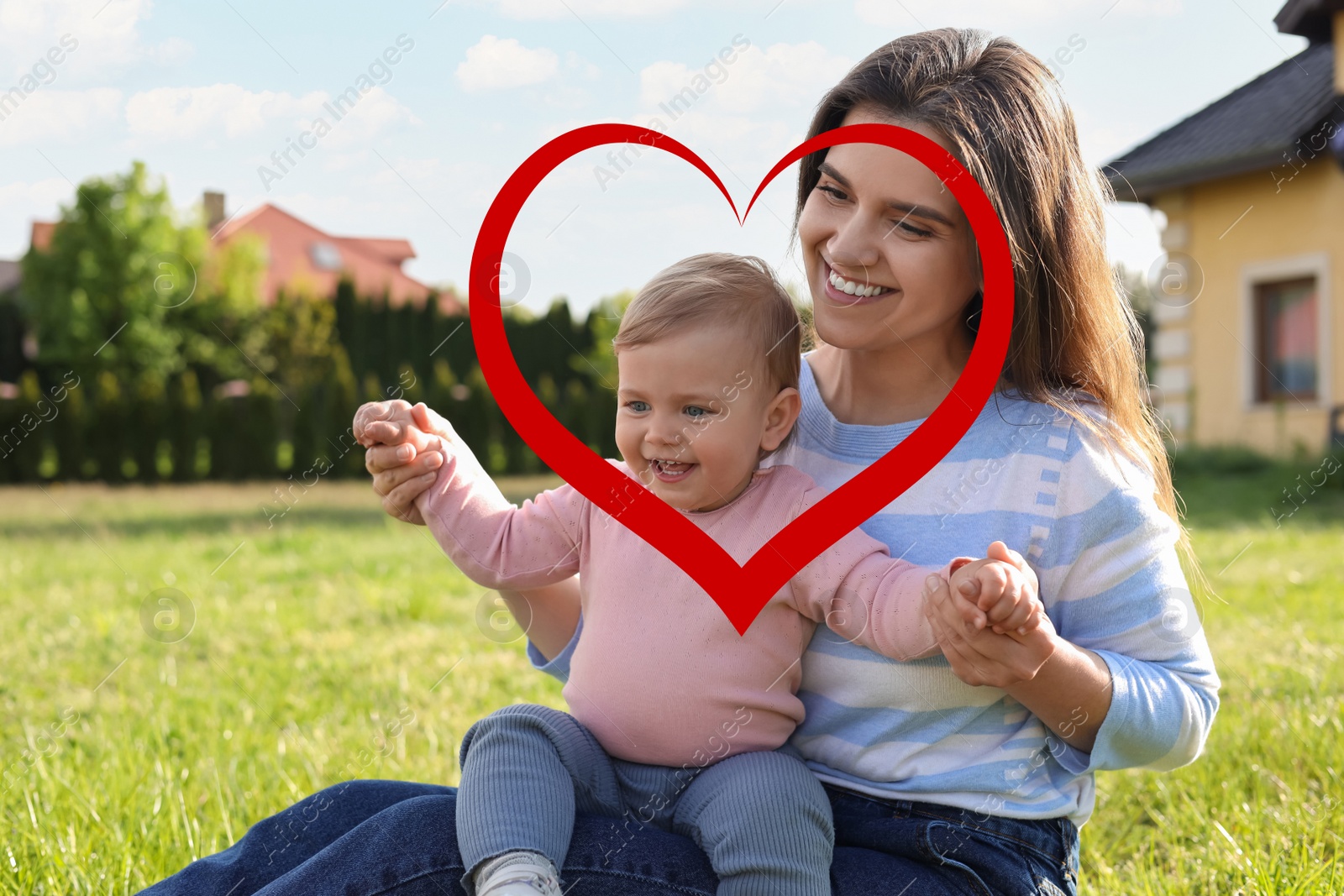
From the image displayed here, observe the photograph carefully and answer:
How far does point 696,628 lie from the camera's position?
5.40 ft

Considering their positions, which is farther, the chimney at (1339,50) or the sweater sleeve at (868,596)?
the chimney at (1339,50)

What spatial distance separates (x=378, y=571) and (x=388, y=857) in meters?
5.26

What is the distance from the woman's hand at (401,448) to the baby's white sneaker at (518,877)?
22.7 inches

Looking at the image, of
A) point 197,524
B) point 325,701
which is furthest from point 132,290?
point 325,701

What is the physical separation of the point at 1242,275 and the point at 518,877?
1192 cm

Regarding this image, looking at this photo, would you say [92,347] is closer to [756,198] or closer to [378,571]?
[378,571]

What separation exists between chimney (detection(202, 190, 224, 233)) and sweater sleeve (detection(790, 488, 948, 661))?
1031 inches

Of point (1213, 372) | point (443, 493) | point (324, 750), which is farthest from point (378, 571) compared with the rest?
point (1213, 372)

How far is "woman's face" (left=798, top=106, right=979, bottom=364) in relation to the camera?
5.42 ft

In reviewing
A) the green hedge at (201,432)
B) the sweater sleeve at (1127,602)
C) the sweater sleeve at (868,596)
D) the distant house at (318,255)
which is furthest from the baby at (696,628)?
the distant house at (318,255)

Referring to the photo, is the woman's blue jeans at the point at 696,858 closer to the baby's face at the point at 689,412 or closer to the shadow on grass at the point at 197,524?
the baby's face at the point at 689,412

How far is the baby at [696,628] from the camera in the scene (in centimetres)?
150

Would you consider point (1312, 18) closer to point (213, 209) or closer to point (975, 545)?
point (975, 545)

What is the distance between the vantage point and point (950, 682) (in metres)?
1.62
